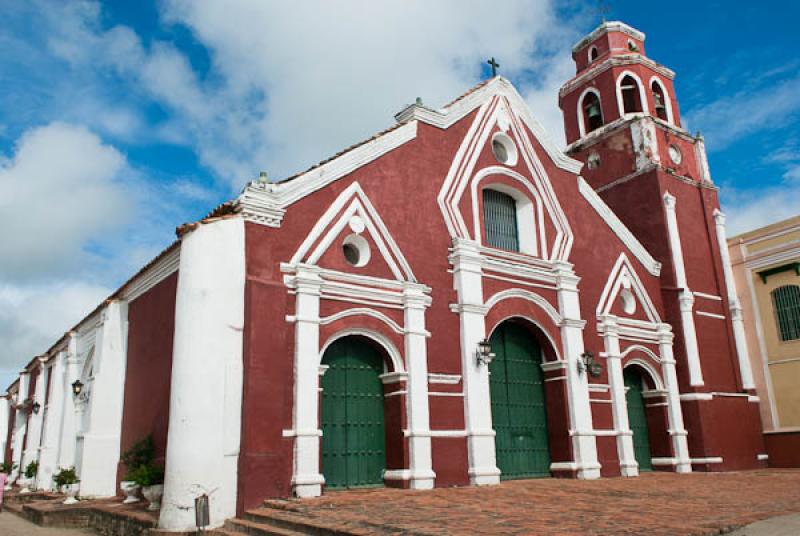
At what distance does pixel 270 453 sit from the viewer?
421 inches

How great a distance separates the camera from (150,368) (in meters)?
13.8

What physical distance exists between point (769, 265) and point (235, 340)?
677 inches

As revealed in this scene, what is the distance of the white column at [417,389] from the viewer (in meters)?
12.3

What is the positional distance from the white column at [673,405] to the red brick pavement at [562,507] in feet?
10.1

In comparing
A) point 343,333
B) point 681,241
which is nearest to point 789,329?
point 681,241

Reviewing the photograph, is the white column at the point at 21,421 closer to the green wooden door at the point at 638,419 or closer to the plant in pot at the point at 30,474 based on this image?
the plant in pot at the point at 30,474

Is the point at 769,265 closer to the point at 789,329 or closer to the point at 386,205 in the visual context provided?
the point at 789,329

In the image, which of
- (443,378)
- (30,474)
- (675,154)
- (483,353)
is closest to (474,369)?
(483,353)

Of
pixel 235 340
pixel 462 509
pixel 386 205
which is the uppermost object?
pixel 386 205

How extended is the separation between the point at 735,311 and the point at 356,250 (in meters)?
13.0

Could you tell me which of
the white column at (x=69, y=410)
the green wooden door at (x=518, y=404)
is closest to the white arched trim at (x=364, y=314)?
the green wooden door at (x=518, y=404)

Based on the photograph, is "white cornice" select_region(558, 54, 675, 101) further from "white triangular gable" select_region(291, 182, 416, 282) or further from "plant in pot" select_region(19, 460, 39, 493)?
"plant in pot" select_region(19, 460, 39, 493)

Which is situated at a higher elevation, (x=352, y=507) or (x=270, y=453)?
(x=270, y=453)

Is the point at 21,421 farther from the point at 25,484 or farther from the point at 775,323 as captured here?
the point at 775,323
